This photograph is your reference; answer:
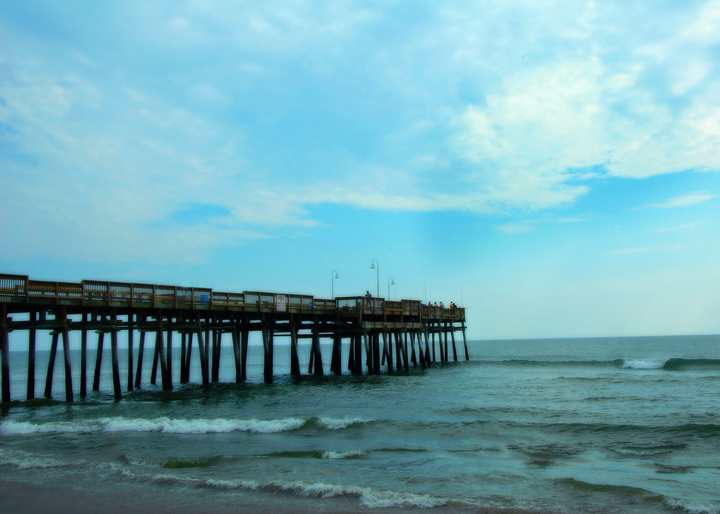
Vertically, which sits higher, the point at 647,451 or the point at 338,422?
the point at 338,422

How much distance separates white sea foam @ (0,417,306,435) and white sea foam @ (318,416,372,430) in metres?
0.76

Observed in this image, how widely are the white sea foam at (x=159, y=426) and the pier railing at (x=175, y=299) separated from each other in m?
5.19

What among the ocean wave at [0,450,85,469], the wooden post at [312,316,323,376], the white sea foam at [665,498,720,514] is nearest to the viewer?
the white sea foam at [665,498,720,514]

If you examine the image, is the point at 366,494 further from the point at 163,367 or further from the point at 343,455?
the point at 163,367

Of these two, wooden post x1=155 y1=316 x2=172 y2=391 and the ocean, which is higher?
wooden post x1=155 y1=316 x2=172 y2=391

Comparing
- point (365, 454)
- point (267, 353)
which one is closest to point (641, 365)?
point (267, 353)

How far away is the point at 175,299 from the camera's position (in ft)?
85.4

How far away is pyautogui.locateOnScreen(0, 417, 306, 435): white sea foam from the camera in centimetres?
1794

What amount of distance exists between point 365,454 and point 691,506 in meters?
7.50

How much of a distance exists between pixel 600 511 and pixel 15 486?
11.8m

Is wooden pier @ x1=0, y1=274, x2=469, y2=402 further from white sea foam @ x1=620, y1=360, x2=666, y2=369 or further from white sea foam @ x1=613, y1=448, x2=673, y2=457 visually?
white sea foam @ x1=620, y1=360, x2=666, y2=369

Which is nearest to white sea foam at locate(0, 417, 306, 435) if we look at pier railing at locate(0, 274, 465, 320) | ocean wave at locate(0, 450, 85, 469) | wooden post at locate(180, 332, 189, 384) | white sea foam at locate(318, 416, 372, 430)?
white sea foam at locate(318, 416, 372, 430)

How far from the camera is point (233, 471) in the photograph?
12539mm

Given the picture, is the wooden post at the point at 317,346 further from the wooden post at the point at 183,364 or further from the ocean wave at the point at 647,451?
the ocean wave at the point at 647,451
